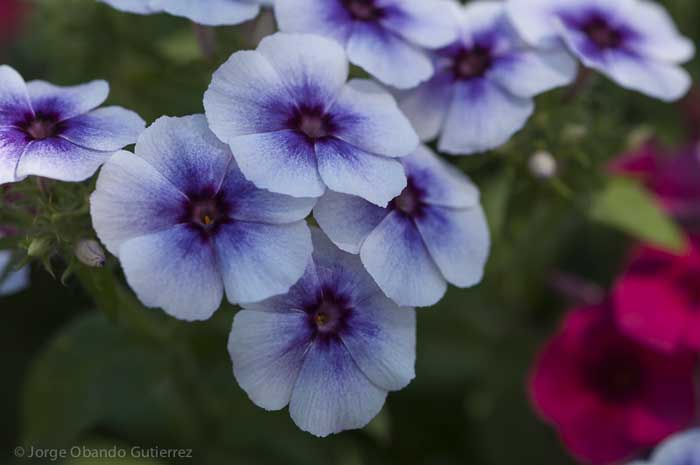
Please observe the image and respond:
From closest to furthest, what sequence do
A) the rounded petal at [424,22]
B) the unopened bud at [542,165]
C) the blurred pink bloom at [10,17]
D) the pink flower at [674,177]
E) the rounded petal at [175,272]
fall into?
the rounded petal at [175,272] < the rounded petal at [424,22] < the unopened bud at [542,165] < the pink flower at [674,177] < the blurred pink bloom at [10,17]

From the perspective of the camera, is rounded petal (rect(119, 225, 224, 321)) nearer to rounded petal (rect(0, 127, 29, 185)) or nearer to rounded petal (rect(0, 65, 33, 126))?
rounded petal (rect(0, 127, 29, 185))

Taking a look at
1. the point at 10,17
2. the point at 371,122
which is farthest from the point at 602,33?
the point at 10,17

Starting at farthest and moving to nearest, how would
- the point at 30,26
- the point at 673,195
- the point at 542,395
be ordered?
the point at 30,26 → the point at 673,195 → the point at 542,395

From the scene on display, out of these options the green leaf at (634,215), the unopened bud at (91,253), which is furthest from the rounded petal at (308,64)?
the green leaf at (634,215)

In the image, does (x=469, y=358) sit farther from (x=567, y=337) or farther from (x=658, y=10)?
(x=658, y=10)

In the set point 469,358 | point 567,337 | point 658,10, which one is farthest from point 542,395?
point 658,10

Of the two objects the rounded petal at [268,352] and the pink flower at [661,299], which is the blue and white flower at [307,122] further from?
the pink flower at [661,299]
